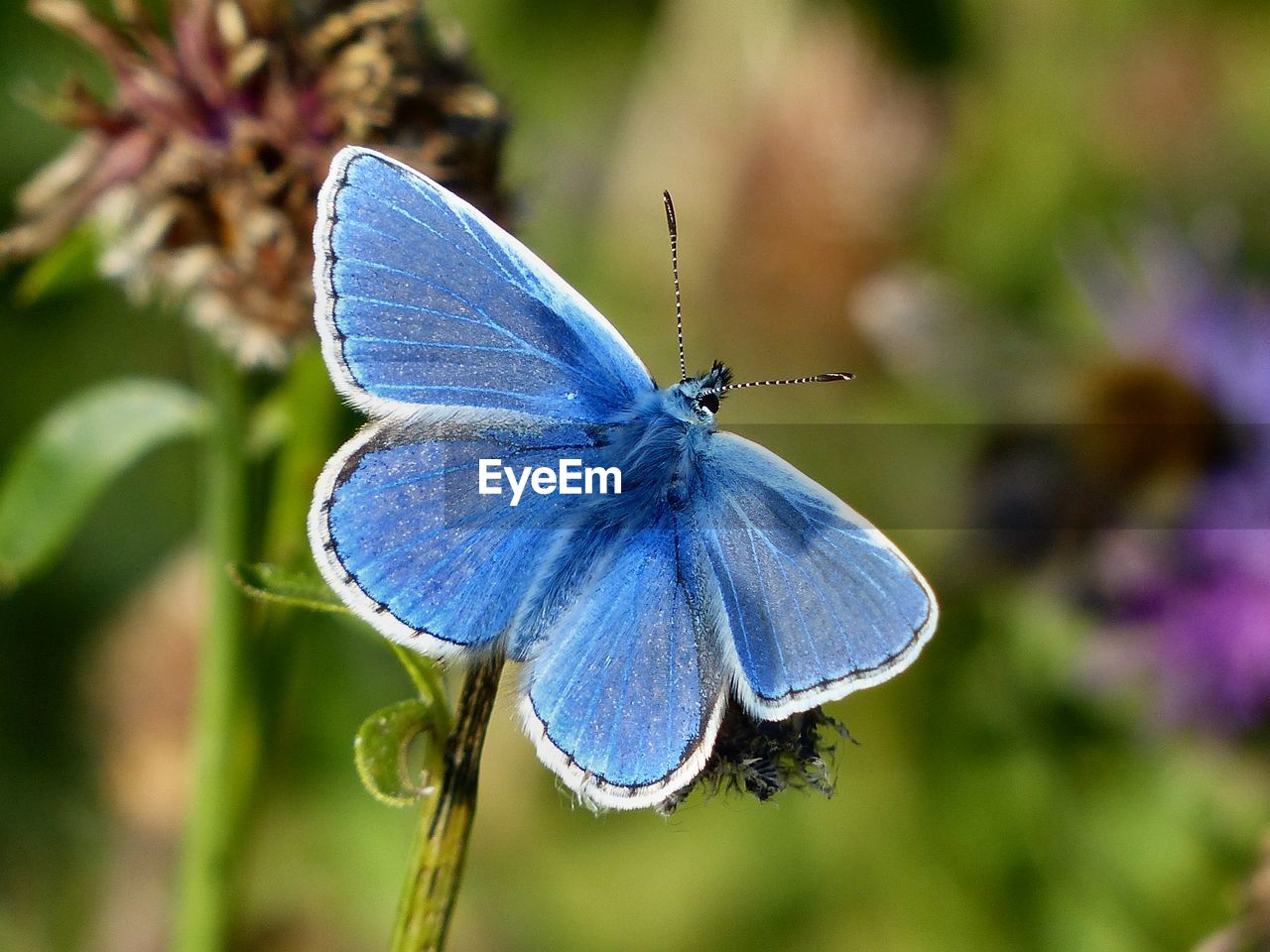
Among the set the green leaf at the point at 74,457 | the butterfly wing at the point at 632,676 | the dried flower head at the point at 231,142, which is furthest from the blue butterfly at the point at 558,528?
the green leaf at the point at 74,457

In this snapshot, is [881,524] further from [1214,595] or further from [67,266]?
[67,266]

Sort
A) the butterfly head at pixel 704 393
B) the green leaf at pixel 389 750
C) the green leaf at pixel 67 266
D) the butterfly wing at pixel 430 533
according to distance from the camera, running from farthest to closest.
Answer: the green leaf at pixel 67 266, the butterfly head at pixel 704 393, the butterfly wing at pixel 430 533, the green leaf at pixel 389 750

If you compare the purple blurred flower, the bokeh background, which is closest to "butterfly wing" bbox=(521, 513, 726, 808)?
the bokeh background

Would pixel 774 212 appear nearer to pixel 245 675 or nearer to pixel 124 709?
pixel 124 709

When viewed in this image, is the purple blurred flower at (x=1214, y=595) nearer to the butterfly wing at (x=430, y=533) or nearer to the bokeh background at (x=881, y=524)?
the bokeh background at (x=881, y=524)

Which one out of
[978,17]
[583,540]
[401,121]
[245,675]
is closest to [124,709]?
[245,675]

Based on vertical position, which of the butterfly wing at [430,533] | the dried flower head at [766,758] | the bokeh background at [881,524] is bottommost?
the bokeh background at [881,524]
